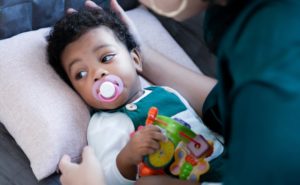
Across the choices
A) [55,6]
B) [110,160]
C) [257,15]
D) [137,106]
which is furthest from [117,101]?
[257,15]

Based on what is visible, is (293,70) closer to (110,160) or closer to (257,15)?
(257,15)

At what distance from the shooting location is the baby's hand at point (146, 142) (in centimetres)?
92

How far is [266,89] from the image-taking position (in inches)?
18.7

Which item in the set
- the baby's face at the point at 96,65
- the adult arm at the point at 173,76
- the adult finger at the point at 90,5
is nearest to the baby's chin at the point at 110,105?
the baby's face at the point at 96,65

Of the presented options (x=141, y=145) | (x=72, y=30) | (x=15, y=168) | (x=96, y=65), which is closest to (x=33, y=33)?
(x=72, y=30)

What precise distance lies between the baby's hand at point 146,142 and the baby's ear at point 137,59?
0.40 m

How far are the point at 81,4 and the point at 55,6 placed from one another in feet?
0.34

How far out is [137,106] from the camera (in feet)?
3.77

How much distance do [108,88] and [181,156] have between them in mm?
283

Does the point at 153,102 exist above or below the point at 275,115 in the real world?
below

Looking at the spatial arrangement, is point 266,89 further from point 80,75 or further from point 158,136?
point 80,75

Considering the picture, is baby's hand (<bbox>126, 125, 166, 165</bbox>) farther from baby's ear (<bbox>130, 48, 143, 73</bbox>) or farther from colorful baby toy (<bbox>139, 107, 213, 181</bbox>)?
baby's ear (<bbox>130, 48, 143, 73</bbox>)

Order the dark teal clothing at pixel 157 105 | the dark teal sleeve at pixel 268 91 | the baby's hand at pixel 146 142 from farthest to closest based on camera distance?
the dark teal clothing at pixel 157 105
the baby's hand at pixel 146 142
the dark teal sleeve at pixel 268 91

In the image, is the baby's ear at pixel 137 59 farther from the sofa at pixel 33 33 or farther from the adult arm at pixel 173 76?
the sofa at pixel 33 33
